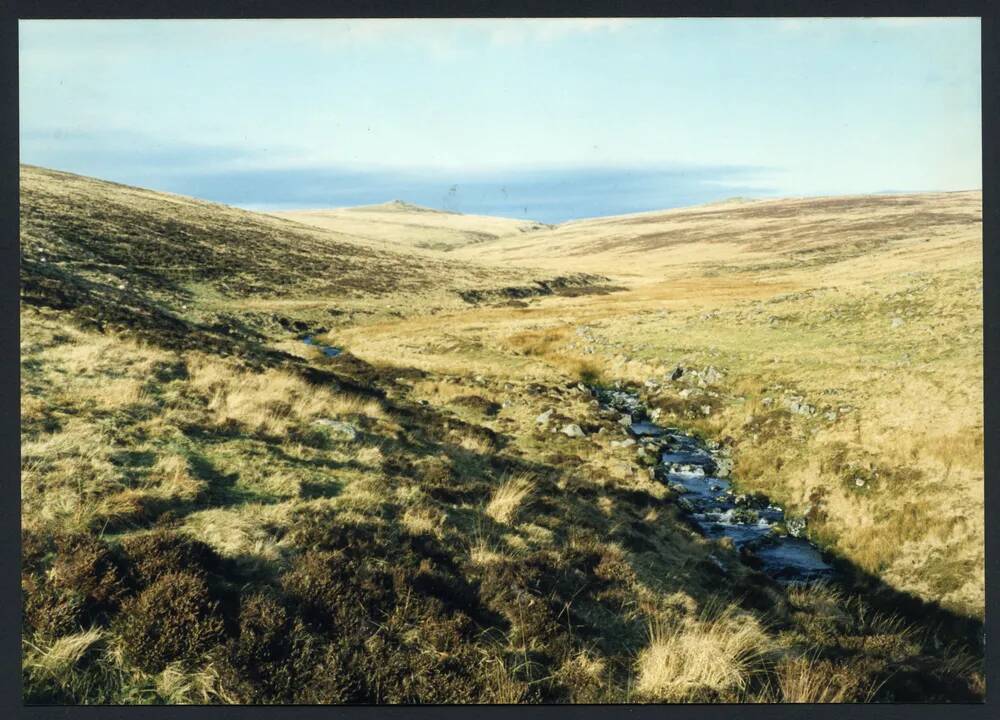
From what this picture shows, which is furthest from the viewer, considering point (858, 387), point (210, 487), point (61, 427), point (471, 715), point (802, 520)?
point (858, 387)

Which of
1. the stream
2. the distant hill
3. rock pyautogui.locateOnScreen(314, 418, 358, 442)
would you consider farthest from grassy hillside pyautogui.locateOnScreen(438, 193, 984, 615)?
rock pyautogui.locateOnScreen(314, 418, 358, 442)

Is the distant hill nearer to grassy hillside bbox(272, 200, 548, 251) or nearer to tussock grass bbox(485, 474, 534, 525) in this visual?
tussock grass bbox(485, 474, 534, 525)

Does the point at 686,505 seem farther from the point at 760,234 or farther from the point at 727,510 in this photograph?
the point at 760,234

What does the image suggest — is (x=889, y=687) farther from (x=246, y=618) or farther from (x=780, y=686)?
(x=246, y=618)

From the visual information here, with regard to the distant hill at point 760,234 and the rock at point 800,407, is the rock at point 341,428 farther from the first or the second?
the rock at point 800,407

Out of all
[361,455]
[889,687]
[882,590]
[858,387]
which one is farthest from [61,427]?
[858,387]

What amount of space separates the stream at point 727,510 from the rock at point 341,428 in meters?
7.58

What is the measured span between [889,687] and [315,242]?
65.9 metres

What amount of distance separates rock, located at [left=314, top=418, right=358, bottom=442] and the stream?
7.58 metres

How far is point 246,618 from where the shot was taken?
6.39 m

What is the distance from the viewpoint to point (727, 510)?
1320cm

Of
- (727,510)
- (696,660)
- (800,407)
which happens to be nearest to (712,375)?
(800,407)

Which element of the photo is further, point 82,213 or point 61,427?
point 82,213

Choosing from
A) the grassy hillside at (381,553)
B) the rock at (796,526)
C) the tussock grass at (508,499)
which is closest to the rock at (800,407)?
the grassy hillside at (381,553)
